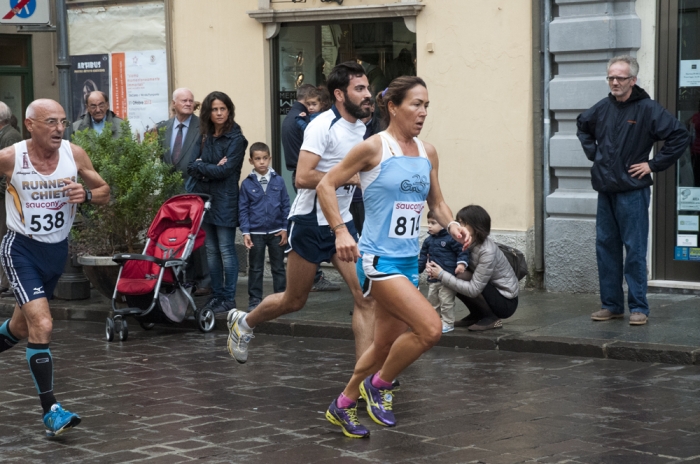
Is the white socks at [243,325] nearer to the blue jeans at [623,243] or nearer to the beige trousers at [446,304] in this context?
the beige trousers at [446,304]

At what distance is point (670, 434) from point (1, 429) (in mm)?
A: 3756

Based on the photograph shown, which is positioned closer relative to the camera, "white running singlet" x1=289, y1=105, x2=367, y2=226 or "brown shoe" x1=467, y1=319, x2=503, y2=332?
"white running singlet" x1=289, y1=105, x2=367, y2=226

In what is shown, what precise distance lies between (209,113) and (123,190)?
1.13 meters

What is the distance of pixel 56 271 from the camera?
717cm

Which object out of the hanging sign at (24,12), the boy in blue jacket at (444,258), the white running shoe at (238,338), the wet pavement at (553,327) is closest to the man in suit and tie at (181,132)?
the wet pavement at (553,327)

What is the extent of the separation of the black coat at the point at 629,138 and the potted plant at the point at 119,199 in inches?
160

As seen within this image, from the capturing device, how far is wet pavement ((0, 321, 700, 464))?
237 inches

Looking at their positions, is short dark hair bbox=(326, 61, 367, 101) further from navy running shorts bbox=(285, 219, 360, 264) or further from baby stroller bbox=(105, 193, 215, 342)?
baby stroller bbox=(105, 193, 215, 342)

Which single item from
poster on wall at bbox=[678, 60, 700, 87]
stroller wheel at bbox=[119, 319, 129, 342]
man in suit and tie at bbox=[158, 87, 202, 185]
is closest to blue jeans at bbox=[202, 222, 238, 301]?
man in suit and tie at bbox=[158, 87, 202, 185]

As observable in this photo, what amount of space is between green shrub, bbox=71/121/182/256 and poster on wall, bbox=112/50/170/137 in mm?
3126

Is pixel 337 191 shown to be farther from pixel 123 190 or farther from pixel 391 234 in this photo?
pixel 123 190

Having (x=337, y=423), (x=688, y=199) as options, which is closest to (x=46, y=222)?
(x=337, y=423)

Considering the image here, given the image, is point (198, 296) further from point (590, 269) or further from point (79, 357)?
point (590, 269)

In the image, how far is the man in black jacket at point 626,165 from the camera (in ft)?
31.3
